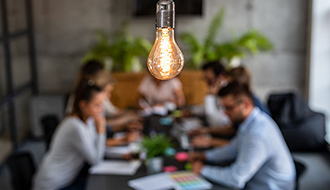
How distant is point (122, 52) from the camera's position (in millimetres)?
6797

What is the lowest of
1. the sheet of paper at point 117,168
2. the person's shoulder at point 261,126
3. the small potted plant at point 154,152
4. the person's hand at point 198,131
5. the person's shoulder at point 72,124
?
the sheet of paper at point 117,168

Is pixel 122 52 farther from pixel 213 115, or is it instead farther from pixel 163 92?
pixel 213 115

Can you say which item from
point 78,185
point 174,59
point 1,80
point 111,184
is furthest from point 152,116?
point 174,59

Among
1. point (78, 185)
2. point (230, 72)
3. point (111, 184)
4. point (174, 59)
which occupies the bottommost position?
point (78, 185)

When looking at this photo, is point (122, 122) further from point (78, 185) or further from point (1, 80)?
point (1, 80)

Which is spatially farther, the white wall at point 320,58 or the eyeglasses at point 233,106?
the white wall at point 320,58

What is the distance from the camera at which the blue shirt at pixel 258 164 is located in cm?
306

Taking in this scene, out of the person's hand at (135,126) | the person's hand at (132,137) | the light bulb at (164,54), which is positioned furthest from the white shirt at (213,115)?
the light bulb at (164,54)

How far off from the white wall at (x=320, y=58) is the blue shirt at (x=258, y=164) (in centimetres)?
328

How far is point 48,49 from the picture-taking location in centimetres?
733

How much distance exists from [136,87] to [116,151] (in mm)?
3032

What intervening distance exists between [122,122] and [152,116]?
1.42 ft

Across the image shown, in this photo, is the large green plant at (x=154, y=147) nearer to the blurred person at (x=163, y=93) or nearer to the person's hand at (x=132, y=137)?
the person's hand at (x=132, y=137)

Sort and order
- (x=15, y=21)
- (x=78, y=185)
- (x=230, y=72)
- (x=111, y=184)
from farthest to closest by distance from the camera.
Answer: (x=15, y=21), (x=230, y=72), (x=78, y=185), (x=111, y=184)
